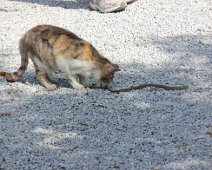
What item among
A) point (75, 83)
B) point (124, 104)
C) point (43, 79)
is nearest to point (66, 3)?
point (43, 79)

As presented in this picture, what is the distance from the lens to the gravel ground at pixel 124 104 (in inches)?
203

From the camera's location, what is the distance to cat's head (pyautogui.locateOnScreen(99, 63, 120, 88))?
6.68 metres

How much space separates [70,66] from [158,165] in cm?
211

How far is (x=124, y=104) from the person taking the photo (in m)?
6.34

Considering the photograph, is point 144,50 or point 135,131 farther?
point 144,50

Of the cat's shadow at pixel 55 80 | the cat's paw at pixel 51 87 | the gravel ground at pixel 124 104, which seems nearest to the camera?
the gravel ground at pixel 124 104

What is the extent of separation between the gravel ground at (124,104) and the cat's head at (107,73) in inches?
6.4

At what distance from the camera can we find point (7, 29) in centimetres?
915

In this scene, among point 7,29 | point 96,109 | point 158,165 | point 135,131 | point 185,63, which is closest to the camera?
point 158,165

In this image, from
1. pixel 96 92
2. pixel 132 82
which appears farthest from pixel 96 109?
pixel 132 82

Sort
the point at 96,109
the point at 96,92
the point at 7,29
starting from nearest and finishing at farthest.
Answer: the point at 96,109 < the point at 96,92 < the point at 7,29

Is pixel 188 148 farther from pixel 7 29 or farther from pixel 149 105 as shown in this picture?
pixel 7 29

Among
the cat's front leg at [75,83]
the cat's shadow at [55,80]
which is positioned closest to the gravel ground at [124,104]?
the cat's shadow at [55,80]

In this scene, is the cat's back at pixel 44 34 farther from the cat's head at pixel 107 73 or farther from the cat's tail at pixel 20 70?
the cat's head at pixel 107 73
